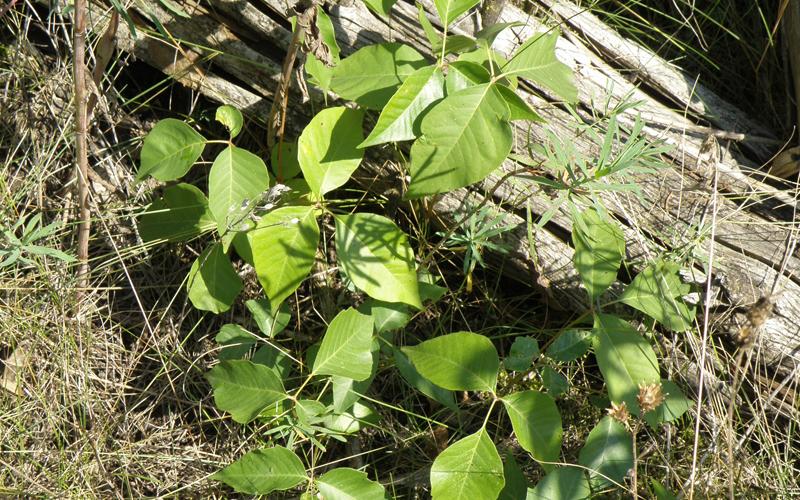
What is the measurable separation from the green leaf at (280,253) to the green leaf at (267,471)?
0.34 metres

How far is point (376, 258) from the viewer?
171cm

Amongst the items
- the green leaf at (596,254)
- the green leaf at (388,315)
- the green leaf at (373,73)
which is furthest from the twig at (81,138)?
the green leaf at (596,254)

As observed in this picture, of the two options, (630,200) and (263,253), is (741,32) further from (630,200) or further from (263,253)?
(263,253)

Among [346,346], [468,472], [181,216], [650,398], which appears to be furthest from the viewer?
[181,216]

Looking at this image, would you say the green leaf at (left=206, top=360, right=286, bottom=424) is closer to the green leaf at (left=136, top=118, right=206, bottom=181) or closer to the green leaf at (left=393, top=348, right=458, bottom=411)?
the green leaf at (left=393, top=348, right=458, bottom=411)

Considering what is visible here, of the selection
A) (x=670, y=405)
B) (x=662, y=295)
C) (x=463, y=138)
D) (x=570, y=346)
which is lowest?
(x=670, y=405)

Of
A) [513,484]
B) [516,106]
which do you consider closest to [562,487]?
[513,484]

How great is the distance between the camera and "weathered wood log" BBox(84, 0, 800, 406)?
191 centimetres

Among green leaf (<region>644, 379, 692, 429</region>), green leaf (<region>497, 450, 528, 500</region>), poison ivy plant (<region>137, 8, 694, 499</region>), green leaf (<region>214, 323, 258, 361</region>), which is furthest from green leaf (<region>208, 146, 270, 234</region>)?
green leaf (<region>644, 379, 692, 429</region>)

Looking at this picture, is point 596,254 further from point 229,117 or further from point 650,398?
point 229,117

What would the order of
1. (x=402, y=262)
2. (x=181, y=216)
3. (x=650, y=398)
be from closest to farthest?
(x=650, y=398) → (x=402, y=262) → (x=181, y=216)

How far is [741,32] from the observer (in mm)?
2420

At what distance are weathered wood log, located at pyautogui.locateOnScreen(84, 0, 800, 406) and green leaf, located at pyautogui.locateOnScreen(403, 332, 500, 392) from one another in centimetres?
42

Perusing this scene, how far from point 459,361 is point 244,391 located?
1.60 ft
